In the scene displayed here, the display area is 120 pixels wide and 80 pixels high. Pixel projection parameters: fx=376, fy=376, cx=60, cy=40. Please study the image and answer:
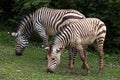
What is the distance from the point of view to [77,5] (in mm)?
18297

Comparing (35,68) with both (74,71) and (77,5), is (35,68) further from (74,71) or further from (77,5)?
(77,5)

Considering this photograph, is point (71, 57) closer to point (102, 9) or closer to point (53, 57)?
point (53, 57)

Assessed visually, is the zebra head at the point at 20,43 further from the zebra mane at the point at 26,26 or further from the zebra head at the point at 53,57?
the zebra head at the point at 53,57

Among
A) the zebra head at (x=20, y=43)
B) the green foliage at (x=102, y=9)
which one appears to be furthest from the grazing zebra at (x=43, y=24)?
the green foliage at (x=102, y=9)

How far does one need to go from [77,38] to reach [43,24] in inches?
108

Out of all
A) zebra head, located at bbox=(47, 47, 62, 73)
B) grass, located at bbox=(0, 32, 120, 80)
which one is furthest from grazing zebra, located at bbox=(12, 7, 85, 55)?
zebra head, located at bbox=(47, 47, 62, 73)

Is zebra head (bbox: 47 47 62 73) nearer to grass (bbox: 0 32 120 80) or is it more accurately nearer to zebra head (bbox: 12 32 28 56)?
grass (bbox: 0 32 120 80)

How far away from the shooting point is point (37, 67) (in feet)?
42.8

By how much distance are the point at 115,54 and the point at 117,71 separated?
3.76 meters

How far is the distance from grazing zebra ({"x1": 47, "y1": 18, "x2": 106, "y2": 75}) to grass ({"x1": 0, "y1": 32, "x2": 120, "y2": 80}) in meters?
0.47

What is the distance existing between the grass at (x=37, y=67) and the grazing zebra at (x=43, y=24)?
28.8 inches

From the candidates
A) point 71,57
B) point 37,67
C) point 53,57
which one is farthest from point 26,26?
point 53,57

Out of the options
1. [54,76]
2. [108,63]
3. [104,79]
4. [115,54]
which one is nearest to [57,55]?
[54,76]

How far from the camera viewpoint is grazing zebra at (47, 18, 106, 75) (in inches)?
468
